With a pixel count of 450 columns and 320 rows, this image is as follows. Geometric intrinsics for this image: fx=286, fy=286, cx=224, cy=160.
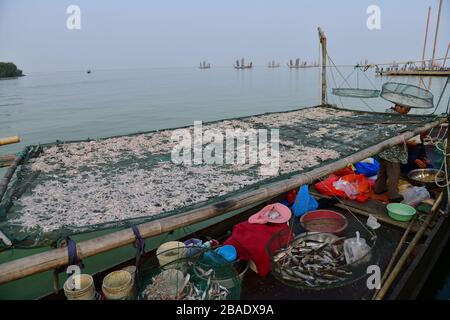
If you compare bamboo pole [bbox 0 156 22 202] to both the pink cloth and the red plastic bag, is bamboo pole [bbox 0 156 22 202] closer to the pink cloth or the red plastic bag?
the pink cloth

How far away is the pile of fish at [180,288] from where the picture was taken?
10.4 ft

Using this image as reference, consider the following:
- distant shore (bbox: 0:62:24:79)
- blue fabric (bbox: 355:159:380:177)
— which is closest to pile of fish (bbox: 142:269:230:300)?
blue fabric (bbox: 355:159:380:177)

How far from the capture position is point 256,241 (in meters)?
4.07

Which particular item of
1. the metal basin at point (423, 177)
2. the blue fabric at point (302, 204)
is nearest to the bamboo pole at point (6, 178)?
the blue fabric at point (302, 204)

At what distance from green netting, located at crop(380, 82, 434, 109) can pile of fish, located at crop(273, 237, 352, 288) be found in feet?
15.4

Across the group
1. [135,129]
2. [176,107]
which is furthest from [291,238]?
[176,107]

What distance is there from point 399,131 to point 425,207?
5.09 ft

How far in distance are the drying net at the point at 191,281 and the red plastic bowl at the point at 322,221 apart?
6.66ft

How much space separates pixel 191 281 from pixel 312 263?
5.41ft

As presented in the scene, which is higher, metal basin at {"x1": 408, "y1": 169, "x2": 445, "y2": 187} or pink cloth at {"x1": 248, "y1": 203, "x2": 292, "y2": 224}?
pink cloth at {"x1": 248, "y1": 203, "x2": 292, "y2": 224}

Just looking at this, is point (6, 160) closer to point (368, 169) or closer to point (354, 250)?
point (354, 250)

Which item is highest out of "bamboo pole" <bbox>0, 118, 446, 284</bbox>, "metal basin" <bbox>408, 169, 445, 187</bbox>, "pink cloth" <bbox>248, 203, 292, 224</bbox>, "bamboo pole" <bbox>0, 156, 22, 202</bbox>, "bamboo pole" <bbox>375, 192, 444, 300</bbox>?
"bamboo pole" <bbox>0, 156, 22, 202</bbox>

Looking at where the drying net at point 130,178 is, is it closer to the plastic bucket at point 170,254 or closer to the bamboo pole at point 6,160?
the bamboo pole at point 6,160

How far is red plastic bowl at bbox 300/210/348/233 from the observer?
5070 mm
